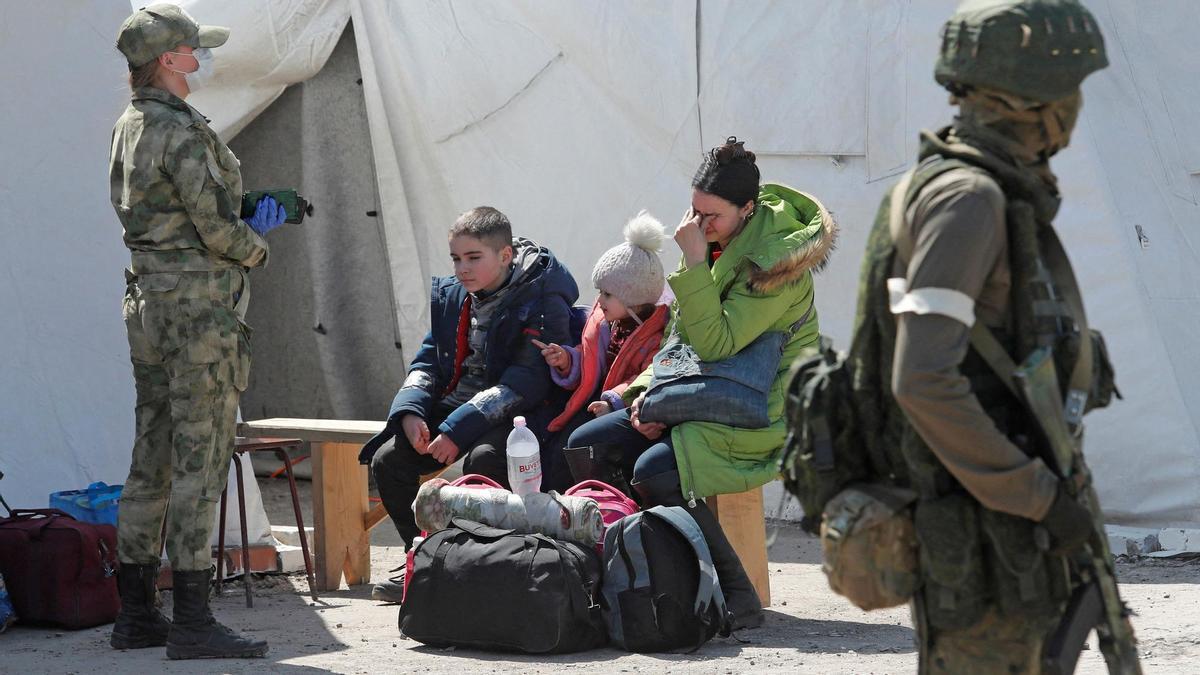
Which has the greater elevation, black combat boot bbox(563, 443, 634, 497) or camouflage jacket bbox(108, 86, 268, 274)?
camouflage jacket bbox(108, 86, 268, 274)

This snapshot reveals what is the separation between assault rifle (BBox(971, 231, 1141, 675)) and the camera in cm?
207

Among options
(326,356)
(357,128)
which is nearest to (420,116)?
(357,128)

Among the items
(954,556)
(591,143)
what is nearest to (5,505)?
(591,143)

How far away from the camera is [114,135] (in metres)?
4.19

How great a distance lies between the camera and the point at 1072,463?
2.12m

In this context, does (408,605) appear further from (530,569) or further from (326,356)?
(326,356)

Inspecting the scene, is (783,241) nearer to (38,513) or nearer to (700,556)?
(700,556)

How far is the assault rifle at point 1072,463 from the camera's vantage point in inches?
81.4

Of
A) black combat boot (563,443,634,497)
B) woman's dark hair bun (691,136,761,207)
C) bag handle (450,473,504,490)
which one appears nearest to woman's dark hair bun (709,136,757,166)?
woman's dark hair bun (691,136,761,207)

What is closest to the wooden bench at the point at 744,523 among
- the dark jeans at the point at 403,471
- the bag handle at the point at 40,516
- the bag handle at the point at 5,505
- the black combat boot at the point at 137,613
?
the dark jeans at the point at 403,471

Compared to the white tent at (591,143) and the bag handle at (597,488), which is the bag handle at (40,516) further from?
the bag handle at (597,488)

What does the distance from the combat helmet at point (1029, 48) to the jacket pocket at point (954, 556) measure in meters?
0.58

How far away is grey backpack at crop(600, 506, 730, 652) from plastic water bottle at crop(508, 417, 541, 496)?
32 centimetres

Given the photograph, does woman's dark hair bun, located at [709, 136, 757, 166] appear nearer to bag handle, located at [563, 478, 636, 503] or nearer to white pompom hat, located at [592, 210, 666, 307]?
white pompom hat, located at [592, 210, 666, 307]
